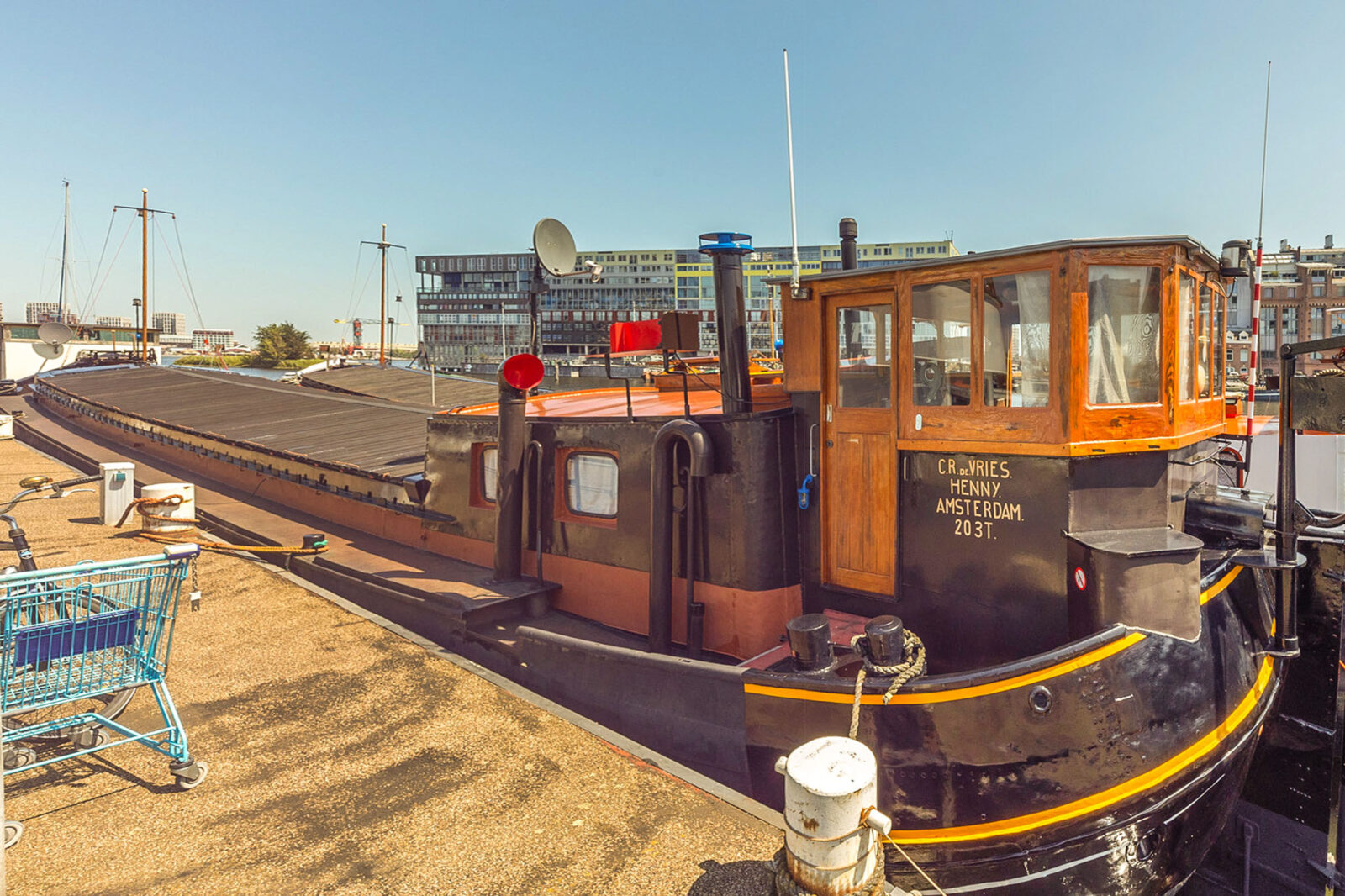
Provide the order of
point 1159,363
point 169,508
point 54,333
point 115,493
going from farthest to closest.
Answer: point 54,333 → point 115,493 → point 169,508 → point 1159,363

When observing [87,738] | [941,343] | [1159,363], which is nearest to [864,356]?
[941,343]

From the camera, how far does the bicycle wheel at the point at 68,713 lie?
467 centimetres

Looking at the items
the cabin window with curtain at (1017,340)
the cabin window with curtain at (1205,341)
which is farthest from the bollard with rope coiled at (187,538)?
the cabin window with curtain at (1205,341)

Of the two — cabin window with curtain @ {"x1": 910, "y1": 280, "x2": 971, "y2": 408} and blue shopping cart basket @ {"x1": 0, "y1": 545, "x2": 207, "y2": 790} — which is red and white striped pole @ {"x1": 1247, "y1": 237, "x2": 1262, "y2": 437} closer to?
cabin window with curtain @ {"x1": 910, "y1": 280, "x2": 971, "y2": 408}

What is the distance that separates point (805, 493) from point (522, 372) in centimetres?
306

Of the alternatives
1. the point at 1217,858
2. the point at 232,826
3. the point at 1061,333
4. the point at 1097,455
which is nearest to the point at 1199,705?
the point at 1097,455

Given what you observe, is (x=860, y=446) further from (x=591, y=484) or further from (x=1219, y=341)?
(x=1219, y=341)

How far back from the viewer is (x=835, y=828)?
3119 mm

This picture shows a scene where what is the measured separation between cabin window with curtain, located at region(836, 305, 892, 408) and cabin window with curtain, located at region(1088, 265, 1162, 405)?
1264 millimetres

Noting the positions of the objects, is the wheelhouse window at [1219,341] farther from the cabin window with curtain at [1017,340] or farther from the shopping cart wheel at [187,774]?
the shopping cart wheel at [187,774]

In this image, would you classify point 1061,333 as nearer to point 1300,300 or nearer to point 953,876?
point 953,876

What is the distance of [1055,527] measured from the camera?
435 centimetres

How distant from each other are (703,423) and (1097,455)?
272 centimetres

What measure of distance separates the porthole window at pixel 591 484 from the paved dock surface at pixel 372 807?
72.8 inches
